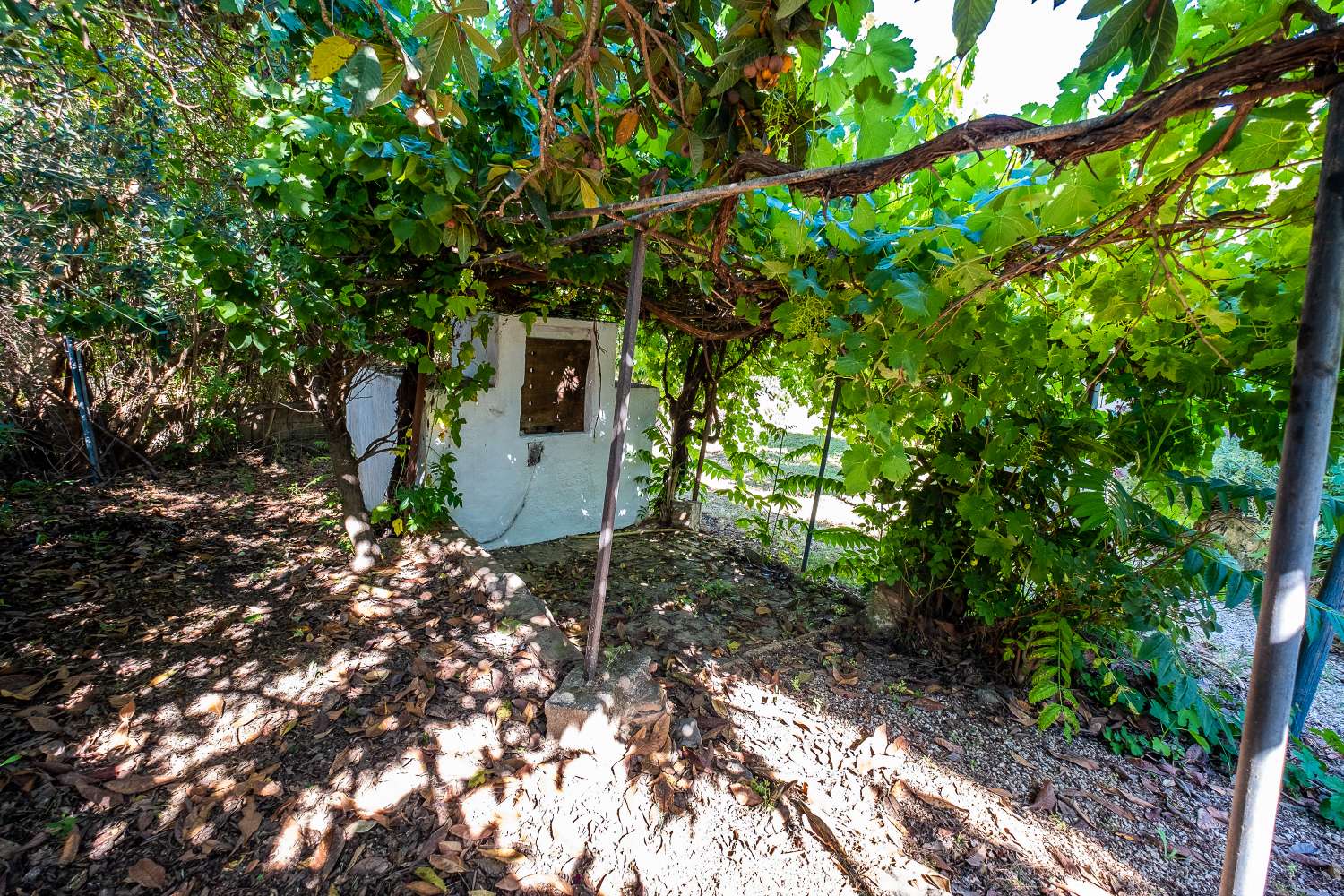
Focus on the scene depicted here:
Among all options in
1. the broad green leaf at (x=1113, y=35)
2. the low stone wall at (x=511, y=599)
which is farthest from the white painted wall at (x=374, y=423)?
the broad green leaf at (x=1113, y=35)

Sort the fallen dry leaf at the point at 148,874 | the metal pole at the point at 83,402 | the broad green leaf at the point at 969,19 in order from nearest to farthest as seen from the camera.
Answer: the broad green leaf at the point at 969,19 → the fallen dry leaf at the point at 148,874 → the metal pole at the point at 83,402

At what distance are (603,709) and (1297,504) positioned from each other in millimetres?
2109

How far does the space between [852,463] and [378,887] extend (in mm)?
2152

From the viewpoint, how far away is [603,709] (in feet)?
7.20

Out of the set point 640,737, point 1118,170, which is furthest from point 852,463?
point 640,737

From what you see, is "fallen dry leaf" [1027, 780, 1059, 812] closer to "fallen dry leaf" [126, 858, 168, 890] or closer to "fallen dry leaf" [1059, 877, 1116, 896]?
"fallen dry leaf" [1059, 877, 1116, 896]

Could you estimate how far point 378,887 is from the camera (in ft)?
5.17

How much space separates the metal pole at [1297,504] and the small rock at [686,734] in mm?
1790

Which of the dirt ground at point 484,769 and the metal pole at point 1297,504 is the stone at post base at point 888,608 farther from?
the metal pole at point 1297,504

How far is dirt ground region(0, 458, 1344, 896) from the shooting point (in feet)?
5.57

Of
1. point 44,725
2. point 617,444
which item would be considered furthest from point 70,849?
point 617,444

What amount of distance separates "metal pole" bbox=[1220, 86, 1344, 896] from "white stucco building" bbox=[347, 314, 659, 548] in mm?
3937

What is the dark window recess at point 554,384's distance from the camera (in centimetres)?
473

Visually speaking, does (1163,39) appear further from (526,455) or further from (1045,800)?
(526,455)
